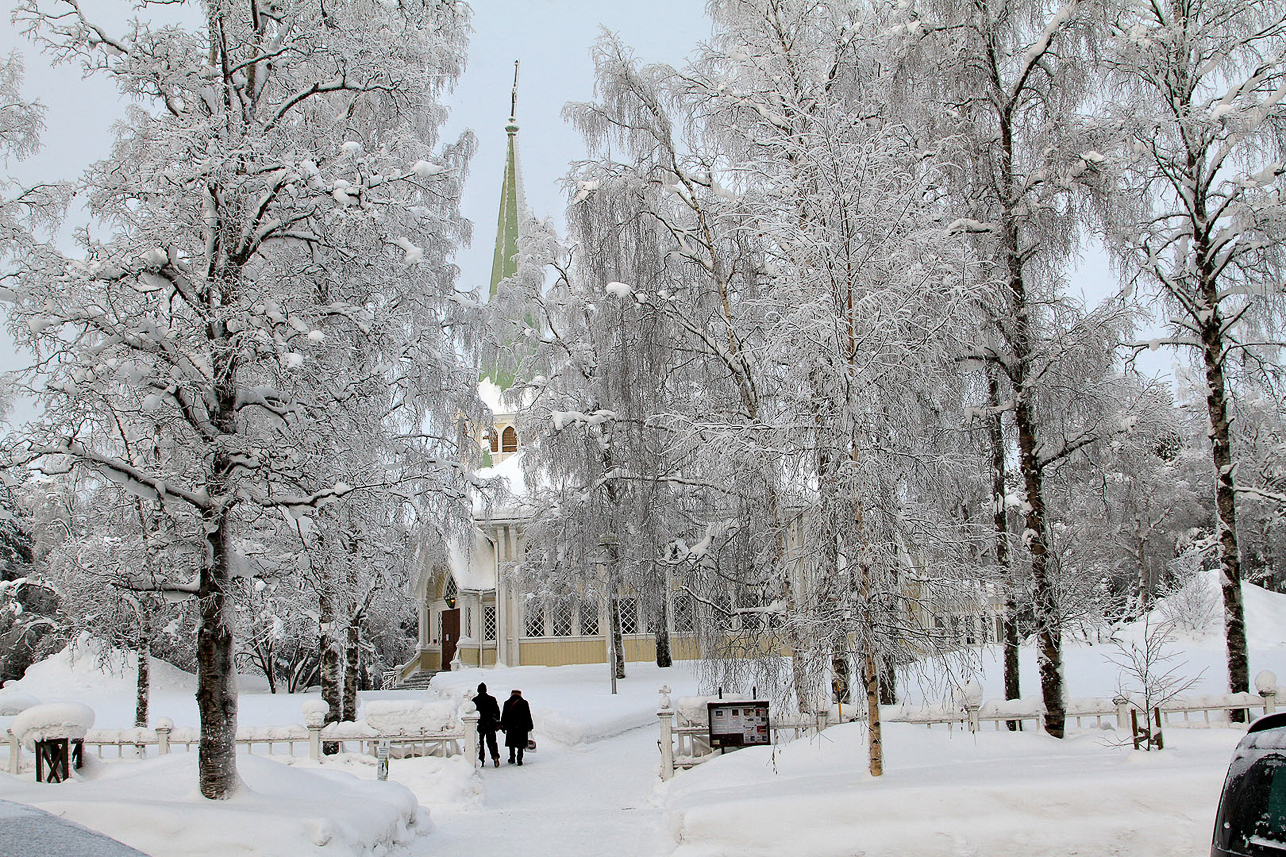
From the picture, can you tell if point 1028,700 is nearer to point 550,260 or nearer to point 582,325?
point 582,325

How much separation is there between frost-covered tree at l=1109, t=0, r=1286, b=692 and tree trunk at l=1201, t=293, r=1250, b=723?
2 centimetres

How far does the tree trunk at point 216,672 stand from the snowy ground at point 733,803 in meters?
0.28

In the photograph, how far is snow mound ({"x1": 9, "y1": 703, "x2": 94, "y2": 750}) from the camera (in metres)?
8.94

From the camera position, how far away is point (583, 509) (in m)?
18.4

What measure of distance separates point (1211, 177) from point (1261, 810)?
11.6m

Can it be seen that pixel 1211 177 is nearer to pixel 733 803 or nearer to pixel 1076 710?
pixel 1076 710

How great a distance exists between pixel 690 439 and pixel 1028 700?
5.66m

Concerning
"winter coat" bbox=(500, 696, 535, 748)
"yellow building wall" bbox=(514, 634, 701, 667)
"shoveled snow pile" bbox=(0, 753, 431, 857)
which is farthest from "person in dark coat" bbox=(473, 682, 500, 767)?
"yellow building wall" bbox=(514, 634, 701, 667)

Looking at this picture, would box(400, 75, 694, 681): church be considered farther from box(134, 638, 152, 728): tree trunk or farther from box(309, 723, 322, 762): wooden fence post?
box(309, 723, 322, 762): wooden fence post

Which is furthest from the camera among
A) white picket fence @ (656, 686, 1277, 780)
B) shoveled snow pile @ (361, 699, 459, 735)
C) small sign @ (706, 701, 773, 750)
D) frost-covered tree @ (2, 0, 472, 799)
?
shoveled snow pile @ (361, 699, 459, 735)

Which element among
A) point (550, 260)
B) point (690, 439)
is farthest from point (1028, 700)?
point (550, 260)

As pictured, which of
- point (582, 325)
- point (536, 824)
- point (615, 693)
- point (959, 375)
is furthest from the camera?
point (582, 325)

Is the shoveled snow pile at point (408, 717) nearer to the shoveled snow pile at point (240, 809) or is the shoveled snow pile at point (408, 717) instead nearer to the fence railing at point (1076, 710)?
the shoveled snow pile at point (240, 809)

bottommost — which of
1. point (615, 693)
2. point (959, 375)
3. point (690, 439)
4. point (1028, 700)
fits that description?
point (615, 693)
